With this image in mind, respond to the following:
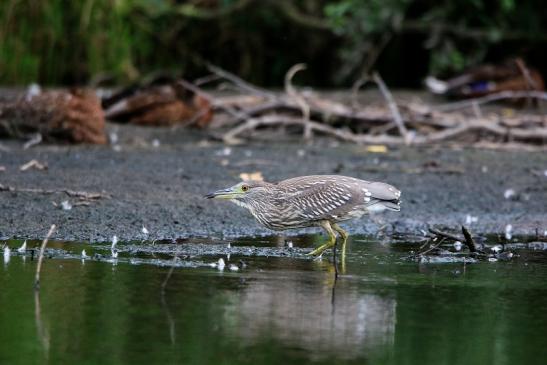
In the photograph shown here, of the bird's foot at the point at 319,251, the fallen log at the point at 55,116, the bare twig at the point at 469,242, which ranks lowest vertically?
the bird's foot at the point at 319,251

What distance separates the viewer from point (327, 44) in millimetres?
21578

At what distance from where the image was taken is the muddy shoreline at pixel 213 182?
9.62 meters

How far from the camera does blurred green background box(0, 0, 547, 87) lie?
62.5 ft

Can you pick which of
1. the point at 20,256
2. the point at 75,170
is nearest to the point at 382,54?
the point at 75,170

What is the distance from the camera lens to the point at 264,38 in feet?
72.1

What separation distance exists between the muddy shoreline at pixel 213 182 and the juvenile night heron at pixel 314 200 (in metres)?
0.47

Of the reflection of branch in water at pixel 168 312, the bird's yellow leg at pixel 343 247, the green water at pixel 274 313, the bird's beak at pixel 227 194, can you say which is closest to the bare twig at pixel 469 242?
the green water at pixel 274 313

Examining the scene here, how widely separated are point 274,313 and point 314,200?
2.53m

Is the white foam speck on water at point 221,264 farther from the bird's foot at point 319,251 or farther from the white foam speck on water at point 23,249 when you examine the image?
the white foam speck on water at point 23,249

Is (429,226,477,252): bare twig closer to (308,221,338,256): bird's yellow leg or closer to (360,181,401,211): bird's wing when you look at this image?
(360,181,401,211): bird's wing

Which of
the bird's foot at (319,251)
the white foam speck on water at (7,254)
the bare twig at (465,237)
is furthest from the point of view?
the bird's foot at (319,251)

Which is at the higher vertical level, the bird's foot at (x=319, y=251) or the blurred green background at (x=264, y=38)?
the blurred green background at (x=264, y=38)

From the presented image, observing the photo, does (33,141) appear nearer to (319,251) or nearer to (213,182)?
(213,182)

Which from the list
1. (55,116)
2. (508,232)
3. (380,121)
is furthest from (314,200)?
(380,121)
